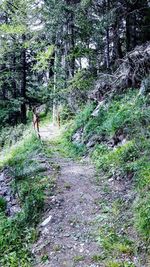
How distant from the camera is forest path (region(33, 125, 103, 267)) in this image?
5.63 metres

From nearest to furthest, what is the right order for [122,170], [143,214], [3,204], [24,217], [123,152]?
[143,214] → [24,217] → [122,170] → [3,204] → [123,152]

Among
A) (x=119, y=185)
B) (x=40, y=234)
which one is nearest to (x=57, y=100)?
(x=119, y=185)

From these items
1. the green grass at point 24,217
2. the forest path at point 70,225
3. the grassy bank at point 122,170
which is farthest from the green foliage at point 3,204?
the grassy bank at point 122,170

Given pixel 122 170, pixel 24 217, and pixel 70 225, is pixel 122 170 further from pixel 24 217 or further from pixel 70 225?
pixel 24 217

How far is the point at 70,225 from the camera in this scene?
21.4 ft

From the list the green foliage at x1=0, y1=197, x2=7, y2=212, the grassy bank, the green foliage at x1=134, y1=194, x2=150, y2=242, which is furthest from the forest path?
the green foliage at x1=0, y1=197, x2=7, y2=212

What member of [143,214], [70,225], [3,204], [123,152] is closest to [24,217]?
[70,225]

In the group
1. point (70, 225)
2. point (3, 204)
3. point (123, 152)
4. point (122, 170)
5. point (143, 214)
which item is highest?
point (123, 152)

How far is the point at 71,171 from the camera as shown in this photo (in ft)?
31.3

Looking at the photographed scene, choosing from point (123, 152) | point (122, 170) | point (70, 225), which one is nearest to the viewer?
point (70, 225)

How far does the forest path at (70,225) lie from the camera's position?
563 cm

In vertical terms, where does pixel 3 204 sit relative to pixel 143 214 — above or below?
below

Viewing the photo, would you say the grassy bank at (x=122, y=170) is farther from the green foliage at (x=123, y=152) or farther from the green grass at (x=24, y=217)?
the green grass at (x=24, y=217)

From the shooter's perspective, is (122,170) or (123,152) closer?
(122,170)
